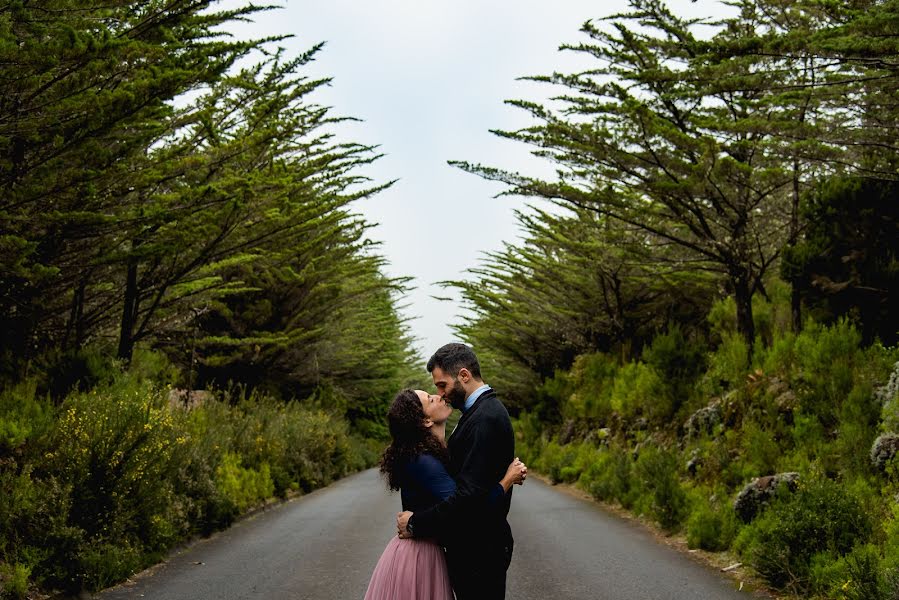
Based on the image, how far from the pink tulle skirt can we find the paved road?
370 cm

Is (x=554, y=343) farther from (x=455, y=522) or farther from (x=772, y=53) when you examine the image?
(x=455, y=522)

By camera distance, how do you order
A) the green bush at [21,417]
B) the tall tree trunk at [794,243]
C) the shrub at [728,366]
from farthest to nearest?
1. the shrub at [728,366]
2. the tall tree trunk at [794,243]
3. the green bush at [21,417]

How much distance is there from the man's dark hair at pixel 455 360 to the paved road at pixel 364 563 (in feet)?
13.5

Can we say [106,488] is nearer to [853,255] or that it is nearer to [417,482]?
[417,482]

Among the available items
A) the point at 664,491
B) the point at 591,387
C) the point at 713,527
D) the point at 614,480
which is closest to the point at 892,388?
the point at 713,527

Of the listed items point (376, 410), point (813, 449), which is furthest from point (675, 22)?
point (376, 410)

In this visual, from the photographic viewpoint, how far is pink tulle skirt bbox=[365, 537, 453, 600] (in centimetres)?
408

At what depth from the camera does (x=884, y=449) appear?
8406 mm

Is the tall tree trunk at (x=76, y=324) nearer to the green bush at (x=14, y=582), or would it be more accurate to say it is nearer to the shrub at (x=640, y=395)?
the green bush at (x=14, y=582)

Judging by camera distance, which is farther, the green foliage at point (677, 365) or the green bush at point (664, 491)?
the green foliage at point (677, 365)

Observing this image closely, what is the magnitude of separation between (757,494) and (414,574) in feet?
22.6

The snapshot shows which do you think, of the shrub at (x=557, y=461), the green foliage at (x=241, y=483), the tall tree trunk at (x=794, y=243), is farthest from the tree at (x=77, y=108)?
the shrub at (x=557, y=461)

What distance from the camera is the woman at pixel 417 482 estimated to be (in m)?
4.07

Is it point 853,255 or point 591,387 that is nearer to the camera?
point 853,255
